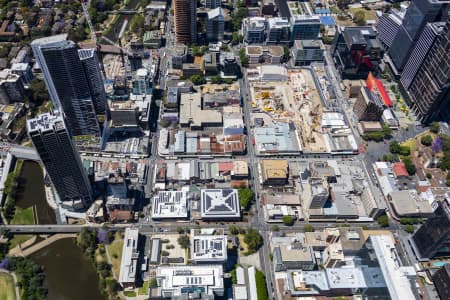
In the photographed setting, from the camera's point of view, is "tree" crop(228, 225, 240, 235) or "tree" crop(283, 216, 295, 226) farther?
"tree" crop(283, 216, 295, 226)

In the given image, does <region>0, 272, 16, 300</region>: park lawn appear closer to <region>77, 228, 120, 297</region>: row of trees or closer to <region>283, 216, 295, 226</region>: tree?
<region>77, 228, 120, 297</region>: row of trees

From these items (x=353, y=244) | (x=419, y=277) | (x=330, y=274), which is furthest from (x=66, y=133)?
(x=419, y=277)

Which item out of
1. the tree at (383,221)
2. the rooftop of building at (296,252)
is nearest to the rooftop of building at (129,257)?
the rooftop of building at (296,252)

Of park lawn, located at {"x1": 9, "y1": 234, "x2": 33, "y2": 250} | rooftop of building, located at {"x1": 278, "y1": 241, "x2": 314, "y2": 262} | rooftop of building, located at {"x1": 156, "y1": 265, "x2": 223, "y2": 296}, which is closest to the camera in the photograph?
rooftop of building, located at {"x1": 156, "y1": 265, "x2": 223, "y2": 296}

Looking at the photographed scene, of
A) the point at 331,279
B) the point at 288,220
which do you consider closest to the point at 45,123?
the point at 288,220

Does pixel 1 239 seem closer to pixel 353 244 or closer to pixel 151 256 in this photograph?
pixel 151 256

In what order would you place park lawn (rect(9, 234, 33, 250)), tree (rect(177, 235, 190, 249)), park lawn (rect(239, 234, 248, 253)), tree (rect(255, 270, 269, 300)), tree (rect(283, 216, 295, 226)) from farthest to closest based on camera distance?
tree (rect(283, 216, 295, 226)) < park lawn (rect(239, 234, 248, 253)) < park lawn (rect(9, 234, 33, 250)) < tree (rect(177, 235, 190, 249)) < tree (rect(255, 270, 269, 300))

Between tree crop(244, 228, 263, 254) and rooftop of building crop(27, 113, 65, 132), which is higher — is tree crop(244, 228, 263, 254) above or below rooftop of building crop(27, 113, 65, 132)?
below

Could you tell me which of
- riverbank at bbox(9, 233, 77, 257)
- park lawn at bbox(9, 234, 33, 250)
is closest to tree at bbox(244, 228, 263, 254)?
riverbank at bbox(9, 233, 77, 257)
